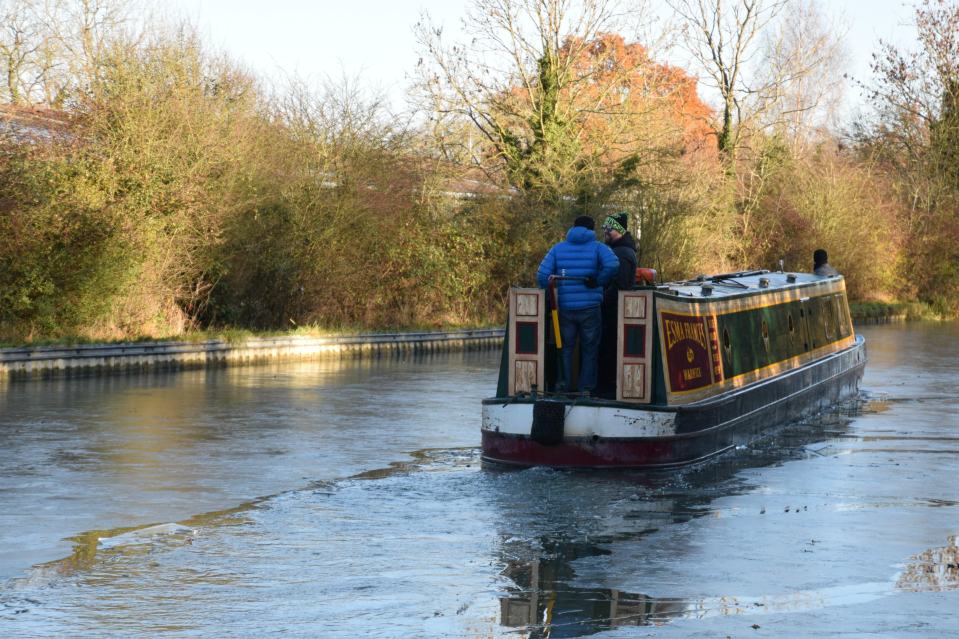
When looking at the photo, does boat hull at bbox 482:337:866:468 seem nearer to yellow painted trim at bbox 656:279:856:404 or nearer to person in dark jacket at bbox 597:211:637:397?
yellow painted trim at bbox 656:279:856:404

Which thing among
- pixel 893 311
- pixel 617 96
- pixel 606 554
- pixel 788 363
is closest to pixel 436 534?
pixel 606 554

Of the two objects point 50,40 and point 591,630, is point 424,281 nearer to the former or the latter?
point 50,40

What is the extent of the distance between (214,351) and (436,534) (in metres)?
15.3

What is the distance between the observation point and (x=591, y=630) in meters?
6.86

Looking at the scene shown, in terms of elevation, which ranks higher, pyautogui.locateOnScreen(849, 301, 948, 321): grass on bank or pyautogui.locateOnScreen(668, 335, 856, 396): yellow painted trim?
pyautogui.locateOnScreen(849, 301, 948, 321): grass on bank

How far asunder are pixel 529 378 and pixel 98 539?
491 centimetres

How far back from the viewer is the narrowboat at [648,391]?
486 inches

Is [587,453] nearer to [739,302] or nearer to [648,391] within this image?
[648,391]

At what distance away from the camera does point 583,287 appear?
12.9 meters

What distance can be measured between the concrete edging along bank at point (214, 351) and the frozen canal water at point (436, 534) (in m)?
4.08

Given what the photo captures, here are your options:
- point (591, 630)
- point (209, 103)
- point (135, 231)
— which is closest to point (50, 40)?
point (209, 103)

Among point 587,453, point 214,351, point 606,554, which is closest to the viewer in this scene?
point 606,554

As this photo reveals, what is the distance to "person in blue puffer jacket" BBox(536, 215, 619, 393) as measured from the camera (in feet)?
42.3

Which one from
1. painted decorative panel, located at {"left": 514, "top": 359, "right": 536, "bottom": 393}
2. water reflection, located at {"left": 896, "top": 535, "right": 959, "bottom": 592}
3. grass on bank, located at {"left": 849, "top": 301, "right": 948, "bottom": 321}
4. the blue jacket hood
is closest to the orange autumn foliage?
grass on bank, located at {"left": 849, "top": 301, "right": 948, "bottom": 321}
